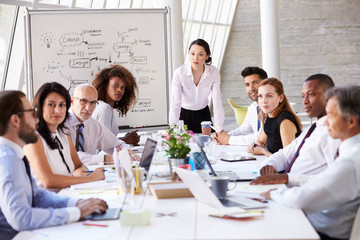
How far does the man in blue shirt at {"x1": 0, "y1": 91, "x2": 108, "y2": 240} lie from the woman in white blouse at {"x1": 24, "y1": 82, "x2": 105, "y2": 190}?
17.6 inches

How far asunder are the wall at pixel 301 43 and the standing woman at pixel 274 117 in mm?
12758

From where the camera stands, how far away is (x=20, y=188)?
212 cm

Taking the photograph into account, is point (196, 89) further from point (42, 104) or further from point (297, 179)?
point (297, 179)

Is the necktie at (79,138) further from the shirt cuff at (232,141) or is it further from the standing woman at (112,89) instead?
the shirt cuff at (232,141)

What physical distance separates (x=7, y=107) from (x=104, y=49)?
369 cm

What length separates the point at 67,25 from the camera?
5699 mm

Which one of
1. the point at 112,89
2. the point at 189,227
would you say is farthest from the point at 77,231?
the point at 112,89

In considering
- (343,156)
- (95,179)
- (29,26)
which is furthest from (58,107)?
(29,26)

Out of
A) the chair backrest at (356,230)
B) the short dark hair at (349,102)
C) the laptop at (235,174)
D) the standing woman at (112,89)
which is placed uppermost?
the standing woman at (112,89)

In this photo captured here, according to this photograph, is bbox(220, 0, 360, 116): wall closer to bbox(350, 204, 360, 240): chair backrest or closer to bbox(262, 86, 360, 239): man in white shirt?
bbox(262, 86, 360, 239): man in white shirt

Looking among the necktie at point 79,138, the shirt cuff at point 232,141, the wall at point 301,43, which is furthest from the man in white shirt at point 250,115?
the wall at point 301,43

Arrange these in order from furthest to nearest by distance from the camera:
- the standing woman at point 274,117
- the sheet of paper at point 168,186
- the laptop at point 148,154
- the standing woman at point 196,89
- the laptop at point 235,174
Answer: the standing woman at point 196,89 < the standing woman at point 274,117 < the laptop at point 148,154 < the laptop at point 235,174 < the sheet of paper at point 168,186

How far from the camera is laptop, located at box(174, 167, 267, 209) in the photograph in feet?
6.99

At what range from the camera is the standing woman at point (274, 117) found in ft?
12.2
